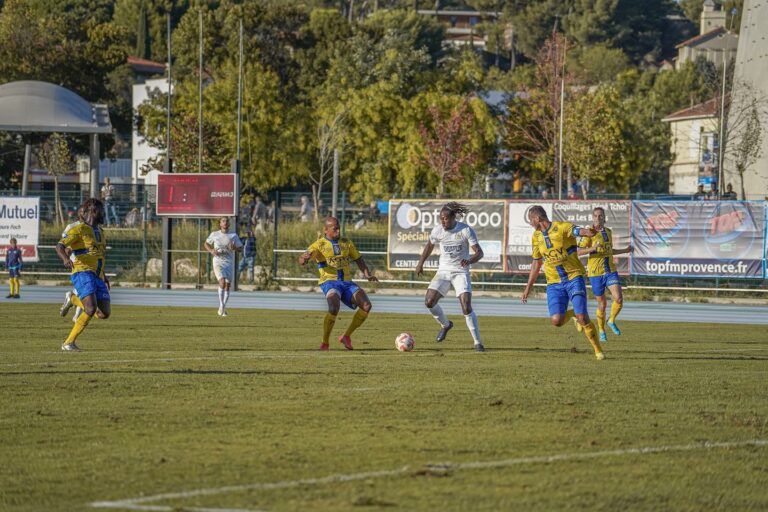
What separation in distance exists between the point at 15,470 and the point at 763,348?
13.9 m

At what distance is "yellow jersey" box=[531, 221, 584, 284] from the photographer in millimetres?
16672

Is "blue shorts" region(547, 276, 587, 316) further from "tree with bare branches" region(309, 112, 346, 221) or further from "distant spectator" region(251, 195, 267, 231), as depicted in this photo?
Answer: "tree with bare branches" region(309, 112, 346, 221)

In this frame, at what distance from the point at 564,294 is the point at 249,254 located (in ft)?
72.7

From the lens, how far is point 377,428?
10305 mm

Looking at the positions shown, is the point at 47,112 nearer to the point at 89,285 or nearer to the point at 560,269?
the point at 89,285

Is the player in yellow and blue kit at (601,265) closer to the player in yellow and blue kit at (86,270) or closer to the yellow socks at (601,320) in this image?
the yellow socks at (601,320)

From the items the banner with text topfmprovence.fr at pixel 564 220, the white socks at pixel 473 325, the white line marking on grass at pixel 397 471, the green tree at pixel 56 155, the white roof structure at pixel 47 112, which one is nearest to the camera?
the white line marking on grass at pixel 397 471

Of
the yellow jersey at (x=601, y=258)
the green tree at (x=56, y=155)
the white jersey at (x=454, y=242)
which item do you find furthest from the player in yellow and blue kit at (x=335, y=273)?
the green tree at (x=56, y=155)

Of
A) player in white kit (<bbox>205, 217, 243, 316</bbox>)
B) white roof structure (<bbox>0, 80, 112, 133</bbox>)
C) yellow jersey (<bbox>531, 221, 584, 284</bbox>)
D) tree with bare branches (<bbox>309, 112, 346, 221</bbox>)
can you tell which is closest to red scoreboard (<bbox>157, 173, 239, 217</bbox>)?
player in white kit (<bbox>205, 217, 243, 316</bbox>)

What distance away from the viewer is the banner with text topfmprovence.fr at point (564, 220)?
34.2 m

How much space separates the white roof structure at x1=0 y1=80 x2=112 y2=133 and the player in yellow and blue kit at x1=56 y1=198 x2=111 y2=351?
31547mm

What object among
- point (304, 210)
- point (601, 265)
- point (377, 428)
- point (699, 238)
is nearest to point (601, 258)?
point (601, 265)

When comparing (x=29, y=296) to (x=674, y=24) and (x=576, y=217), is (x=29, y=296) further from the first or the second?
(x=674, y=24)

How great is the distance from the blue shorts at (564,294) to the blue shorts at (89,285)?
608cm
